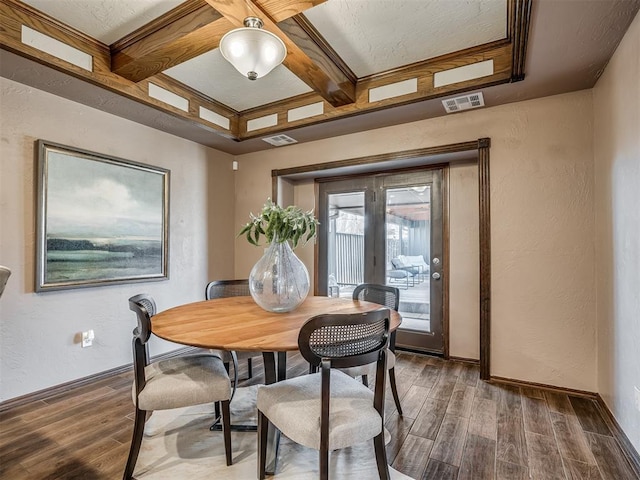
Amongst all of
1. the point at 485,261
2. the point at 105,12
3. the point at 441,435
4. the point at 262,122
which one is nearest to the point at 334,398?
the point at 441,435

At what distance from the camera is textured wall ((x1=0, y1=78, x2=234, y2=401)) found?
2.43 m

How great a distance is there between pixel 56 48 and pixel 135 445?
8.43 feet

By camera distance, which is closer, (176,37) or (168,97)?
(176,37)

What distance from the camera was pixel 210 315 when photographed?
2010 millimetres

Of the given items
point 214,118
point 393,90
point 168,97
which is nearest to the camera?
point 393,90

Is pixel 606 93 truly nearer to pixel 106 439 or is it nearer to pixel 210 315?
pixel 210 315

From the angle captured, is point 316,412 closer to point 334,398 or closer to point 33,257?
point 334,398

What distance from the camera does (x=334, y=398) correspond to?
1.54 meters

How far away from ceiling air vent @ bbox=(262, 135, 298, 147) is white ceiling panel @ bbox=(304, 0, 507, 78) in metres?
1.27

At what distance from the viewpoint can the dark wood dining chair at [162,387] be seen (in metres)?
1.63

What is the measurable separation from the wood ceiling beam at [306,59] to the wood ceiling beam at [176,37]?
85mm

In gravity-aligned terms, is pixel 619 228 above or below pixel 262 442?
above

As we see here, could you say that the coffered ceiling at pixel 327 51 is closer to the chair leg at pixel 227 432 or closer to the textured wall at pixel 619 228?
the textured wall at pixel 619 228

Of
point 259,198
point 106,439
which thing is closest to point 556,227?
point 259,198
